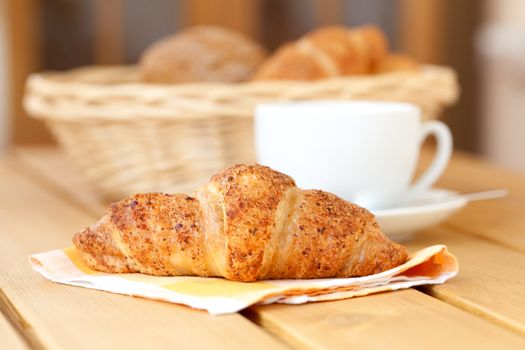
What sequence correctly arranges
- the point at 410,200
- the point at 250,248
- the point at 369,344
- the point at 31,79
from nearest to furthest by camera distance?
the point at 369,344
the point at 250,248
the point at 410,200
the point at 31,79

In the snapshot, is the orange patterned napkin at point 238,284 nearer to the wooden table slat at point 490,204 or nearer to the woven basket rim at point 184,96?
the wooden table slat at point 490,204

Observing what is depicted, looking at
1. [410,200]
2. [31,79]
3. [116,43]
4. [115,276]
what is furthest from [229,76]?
[116,43]

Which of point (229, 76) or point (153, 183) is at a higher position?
point (229, 76)

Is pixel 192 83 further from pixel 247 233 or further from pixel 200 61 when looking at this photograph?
pixel 247 233

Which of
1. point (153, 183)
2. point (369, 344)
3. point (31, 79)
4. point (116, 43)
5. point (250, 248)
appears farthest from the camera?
point (116, 43)

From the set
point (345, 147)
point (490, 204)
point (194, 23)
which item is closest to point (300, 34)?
point (194, 23)

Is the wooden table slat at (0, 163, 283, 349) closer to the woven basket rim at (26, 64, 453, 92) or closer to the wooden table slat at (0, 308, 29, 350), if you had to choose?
the wooden table slat at (0, 308, 29, 350)

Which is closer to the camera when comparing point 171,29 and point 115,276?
point 115,276

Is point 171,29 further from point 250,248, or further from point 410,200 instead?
point 250,248
